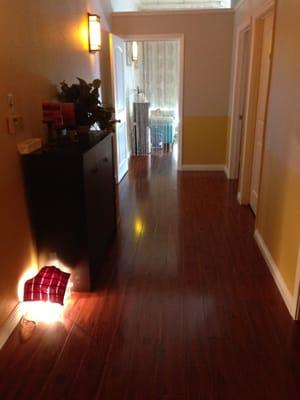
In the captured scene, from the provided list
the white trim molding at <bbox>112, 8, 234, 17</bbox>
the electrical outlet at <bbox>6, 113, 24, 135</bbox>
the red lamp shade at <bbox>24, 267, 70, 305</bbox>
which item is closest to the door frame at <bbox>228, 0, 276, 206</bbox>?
the white trim molding at <bbox>112, 8, 234, 17</bbox>

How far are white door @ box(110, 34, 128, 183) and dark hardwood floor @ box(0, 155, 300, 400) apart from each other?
75.2 inches

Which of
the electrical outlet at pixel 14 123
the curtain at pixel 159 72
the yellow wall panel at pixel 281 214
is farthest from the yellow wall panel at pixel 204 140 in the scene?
the electrical outlet at pixel 14 123

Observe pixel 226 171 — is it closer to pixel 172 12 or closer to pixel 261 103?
pixel 261 103

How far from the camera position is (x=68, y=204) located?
7.29ft

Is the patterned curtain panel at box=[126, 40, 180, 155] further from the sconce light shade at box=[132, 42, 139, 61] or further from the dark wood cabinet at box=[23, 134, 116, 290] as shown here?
the dark wood cabinet at box=[23, 134, 116, 290]

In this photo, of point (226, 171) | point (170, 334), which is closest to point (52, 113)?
point (170, 334)

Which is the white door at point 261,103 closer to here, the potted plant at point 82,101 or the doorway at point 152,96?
the potted plant at point 82,101

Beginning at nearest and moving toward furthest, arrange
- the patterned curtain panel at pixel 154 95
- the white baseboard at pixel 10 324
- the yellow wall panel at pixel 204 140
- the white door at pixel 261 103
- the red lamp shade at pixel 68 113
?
the white baseboard at pixel 10 324, the red lamp shade at pixel 68 113, the white door at pixel 261 103, the yellow wall panel at pixel 204 140, the patterned curtain panel at pixel 154 95

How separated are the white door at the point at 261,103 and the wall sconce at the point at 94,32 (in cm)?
172

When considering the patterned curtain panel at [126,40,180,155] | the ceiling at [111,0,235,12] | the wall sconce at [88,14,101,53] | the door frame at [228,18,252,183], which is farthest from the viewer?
the patterned curtain panel at [126,40,180,155]

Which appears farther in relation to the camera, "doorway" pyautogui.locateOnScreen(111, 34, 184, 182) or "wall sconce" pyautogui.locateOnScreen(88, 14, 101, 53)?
"doorway" pyautogui.locateOnScreen(111, 34, 184, 182)

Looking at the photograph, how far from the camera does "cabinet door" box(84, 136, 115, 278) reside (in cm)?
232

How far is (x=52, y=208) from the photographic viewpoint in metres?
2.24

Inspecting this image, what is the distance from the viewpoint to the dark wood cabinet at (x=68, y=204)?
2.15m
